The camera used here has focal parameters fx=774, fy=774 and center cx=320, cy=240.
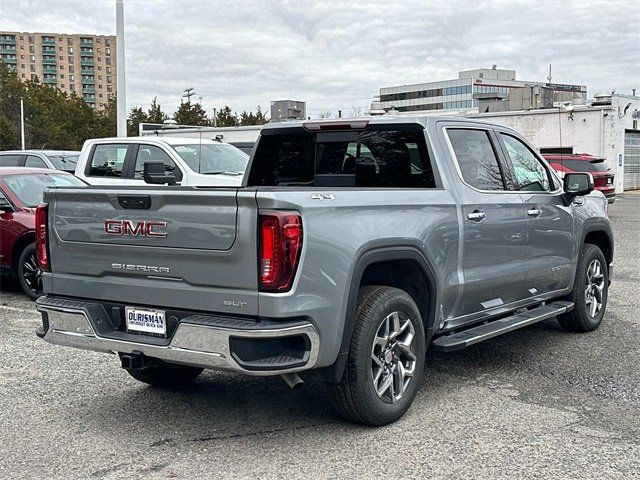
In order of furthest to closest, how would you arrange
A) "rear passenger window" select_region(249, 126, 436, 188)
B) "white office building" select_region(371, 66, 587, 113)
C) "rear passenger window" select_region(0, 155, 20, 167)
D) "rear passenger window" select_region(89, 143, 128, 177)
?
→ 1. "white office building" select_region(371, 66, 587, 113)
2. "rear passenger window" select_region(0, 155, 20, 167)
3. "rear passenger window" select_region(89, 143, 128, 177)
4. "rear passenger window" select_region(249, 126, 436, 188)

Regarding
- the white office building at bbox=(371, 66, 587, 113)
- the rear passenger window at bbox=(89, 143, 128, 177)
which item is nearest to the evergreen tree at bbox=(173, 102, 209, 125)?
the rear passenger window at bbox=(89, 143, 128, 177)

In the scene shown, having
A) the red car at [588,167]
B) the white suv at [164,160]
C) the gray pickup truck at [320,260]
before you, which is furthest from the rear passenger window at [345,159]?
the red car at [588,167]

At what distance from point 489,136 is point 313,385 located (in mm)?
2380

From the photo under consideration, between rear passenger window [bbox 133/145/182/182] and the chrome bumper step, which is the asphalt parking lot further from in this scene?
rear passenger window [bbox 133/145/182/182]

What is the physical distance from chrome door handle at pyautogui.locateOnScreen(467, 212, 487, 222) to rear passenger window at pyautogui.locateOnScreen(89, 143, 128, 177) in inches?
339

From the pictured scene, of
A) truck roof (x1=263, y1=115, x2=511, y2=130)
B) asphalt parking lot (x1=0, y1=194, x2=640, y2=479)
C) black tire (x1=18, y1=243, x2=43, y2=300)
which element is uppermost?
truck roof (x1=263, y1=115, x2=511, y2=130)

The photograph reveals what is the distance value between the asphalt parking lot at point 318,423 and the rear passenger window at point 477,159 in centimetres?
148

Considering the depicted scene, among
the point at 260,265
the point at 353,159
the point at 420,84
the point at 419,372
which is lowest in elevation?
the point at 419,372

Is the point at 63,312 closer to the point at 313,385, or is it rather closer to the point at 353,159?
the point at 313,385

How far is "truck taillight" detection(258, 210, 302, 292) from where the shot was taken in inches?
158

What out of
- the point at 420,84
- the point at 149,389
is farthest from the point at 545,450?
the point at 420,84

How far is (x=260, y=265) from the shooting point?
4035 mm

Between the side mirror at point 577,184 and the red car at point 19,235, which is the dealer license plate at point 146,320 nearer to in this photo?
the side mirror at point 577,184

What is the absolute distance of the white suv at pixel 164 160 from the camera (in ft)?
40.2
